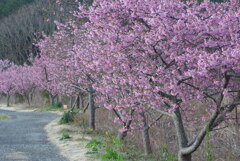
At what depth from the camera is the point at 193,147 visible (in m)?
7.57

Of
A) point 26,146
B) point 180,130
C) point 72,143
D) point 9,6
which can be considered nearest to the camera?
point 180,130

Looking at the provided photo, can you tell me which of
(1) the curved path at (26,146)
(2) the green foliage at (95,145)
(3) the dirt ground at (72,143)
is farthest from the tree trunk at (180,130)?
(1) the curved path at (26,146)

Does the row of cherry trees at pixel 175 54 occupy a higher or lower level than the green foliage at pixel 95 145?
higher

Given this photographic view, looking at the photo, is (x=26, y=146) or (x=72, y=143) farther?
(x=72, y=143)

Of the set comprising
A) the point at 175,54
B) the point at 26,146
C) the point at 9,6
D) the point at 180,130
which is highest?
the point at 9,6

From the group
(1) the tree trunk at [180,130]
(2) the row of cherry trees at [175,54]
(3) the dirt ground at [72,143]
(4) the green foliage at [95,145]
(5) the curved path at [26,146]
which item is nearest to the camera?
(2) the row of cherry trees at [175,54]

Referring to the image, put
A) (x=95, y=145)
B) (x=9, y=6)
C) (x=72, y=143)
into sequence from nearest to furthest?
(x=95, y=145) → (x=72, y=143) → (x=9, y=6)

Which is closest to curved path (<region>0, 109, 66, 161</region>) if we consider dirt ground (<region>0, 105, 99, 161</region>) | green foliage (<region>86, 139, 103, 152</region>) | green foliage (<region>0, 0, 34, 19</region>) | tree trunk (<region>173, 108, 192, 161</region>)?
dirt ground (<region>0, 105, 99, 161</region>)

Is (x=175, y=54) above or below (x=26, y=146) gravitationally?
above

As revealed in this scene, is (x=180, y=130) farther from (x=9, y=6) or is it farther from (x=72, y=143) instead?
(x=9, y=6)

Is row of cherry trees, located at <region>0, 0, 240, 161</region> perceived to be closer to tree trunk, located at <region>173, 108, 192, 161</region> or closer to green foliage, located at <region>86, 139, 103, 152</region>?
tree trunk, located at <region>173, 108, 192, 161</region>

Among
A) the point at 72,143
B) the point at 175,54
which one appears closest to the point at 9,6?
the point at 72,143

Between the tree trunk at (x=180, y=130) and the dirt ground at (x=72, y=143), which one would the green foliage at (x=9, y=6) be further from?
the tree trunk at (x=180, y=130)

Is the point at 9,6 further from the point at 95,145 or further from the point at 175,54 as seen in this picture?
the point at 175,54
